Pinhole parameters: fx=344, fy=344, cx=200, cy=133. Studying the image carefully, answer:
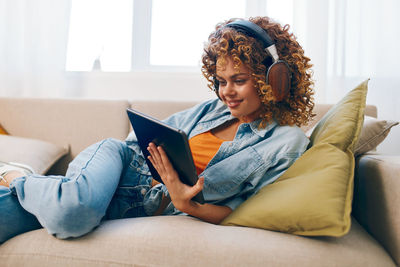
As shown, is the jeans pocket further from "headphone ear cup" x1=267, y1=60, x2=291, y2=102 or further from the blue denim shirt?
"headphone ear cup" x1=267, y1=60, x2=291, y2=102

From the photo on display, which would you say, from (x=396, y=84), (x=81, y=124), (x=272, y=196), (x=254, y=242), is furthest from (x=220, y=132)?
(x=396, y=84)

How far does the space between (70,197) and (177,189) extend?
0.27m

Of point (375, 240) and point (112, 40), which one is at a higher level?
point (112, 40)

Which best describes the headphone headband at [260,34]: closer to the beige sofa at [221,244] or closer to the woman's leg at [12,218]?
the beige sofa at [221,244]

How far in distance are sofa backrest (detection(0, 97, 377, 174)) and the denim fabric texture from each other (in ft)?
1.19

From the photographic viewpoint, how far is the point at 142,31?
7.25ft

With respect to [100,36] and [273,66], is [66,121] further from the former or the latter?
[273,66]

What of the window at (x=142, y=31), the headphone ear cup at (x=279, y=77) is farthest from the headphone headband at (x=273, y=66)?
the window at (x=142, y=31)

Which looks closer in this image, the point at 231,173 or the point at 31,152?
the point at 231,173

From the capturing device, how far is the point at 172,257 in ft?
2.53

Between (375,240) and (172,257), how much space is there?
0.53m

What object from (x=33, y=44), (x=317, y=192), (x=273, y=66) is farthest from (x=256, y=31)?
(x=33, y=44)

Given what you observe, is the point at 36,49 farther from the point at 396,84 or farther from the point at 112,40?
the point at 396,84

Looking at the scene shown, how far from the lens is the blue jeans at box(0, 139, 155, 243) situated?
79 cm
